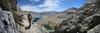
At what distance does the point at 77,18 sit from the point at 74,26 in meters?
0.92

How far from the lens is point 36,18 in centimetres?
3234

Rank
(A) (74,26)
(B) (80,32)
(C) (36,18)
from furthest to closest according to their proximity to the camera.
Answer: (C) (36,18)
(A) (74,26)
(B) (80,32)

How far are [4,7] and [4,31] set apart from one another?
8.91ft

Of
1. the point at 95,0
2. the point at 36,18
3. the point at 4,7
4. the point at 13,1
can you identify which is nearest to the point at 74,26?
the point at 95,0

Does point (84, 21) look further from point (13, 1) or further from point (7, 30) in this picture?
point (7, 30)

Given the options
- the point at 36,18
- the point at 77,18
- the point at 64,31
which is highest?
the point at 77,18

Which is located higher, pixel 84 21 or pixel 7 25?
pixel 7 25

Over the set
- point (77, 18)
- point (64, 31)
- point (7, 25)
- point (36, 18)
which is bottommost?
point (36, 18)

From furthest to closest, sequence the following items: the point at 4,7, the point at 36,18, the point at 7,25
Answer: the point at 36,18
the point at 4,7
the point at 7,25

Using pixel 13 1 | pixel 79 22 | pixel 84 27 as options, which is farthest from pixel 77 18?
pixel 13 1

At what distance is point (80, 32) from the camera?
12945 millimetres

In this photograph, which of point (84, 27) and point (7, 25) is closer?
point (7, 25)

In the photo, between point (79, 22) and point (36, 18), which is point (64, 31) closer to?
point (79, 22)

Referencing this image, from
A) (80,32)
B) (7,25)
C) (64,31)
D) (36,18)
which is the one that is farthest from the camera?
(36,18)
